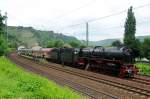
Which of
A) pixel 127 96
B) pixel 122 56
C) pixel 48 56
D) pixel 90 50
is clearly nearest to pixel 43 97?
pixel 127 96

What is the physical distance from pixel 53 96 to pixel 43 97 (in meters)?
0.49

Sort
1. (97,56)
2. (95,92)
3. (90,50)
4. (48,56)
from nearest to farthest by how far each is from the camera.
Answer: (95,92), (97,56), (90,50), (48,56)

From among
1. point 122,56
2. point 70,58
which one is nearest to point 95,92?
point 122,56

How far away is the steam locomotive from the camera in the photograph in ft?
109

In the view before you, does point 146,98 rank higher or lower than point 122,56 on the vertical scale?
lower

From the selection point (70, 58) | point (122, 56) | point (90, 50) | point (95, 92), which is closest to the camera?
point (95, 92)

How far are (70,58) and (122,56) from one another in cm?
1780

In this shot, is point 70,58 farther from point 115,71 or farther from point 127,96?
point 127,96

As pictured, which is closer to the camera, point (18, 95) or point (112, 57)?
point (18, 95)

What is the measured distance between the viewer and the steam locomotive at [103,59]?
3322 centimetres

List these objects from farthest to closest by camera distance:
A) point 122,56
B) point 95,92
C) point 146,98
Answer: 1. point 122,56
2. point 95,92
3. point 146,98

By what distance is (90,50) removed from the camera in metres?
42.2

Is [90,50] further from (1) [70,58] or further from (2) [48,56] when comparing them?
(2) [48,56]

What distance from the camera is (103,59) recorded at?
122 feet
